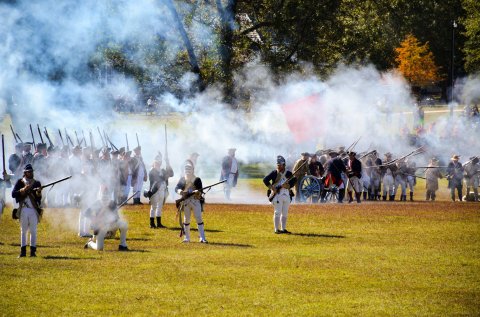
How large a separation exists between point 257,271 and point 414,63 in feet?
169

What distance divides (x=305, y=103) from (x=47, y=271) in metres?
25.9

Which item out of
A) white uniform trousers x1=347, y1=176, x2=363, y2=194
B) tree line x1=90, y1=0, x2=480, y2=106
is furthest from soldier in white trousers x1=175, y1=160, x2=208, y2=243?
white uniform trousers x1=347, y1=176, x2=363, y2=194

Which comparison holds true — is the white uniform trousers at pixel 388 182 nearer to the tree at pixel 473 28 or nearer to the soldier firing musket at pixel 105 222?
the tree at pixel 473 28

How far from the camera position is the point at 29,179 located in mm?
20016

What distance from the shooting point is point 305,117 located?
42625 mm

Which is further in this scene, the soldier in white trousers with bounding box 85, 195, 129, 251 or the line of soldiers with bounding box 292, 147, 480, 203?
the line of soldiers with bounding box 292, 147, 480, 203

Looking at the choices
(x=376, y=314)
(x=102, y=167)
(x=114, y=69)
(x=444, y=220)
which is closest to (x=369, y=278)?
(x=376, y=314)

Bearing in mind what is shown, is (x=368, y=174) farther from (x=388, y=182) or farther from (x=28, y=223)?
(x=28, y=223)

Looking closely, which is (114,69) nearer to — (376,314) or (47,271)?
(47,271)

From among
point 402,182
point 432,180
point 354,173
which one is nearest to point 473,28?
point 432,180

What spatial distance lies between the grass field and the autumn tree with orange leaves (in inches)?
1579

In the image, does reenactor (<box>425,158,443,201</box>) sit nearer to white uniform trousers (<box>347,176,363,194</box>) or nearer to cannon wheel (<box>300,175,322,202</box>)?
white uniform trousers (<box>347,176,363,194</box>)

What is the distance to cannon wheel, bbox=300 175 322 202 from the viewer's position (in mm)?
33725

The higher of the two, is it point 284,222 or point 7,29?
point 7,29
